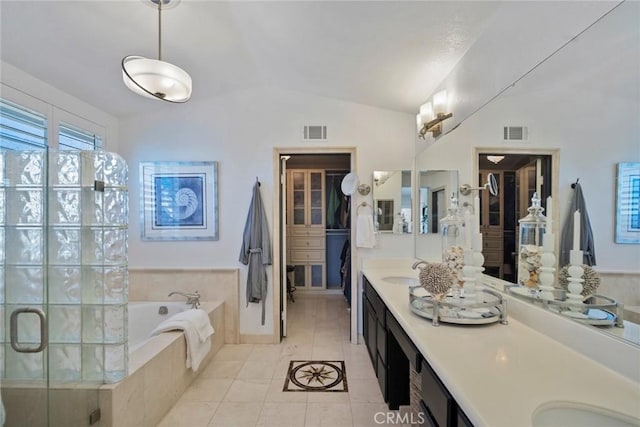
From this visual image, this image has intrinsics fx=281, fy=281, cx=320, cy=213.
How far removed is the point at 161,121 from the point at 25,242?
2.05 meters

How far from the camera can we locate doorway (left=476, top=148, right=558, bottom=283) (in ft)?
4.26

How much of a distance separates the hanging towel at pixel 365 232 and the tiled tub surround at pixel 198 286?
1414mm

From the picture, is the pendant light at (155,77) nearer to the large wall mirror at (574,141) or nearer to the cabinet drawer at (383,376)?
the large wall mirror at (574,141)

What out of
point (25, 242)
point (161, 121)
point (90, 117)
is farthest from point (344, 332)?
point (90, 117)

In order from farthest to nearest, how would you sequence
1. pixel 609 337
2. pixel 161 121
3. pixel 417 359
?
pixel 161 121 → pixel 417 359 → pixel 609 337

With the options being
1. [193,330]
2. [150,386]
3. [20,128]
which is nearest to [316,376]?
[193,330]

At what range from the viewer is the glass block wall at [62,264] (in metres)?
1.48

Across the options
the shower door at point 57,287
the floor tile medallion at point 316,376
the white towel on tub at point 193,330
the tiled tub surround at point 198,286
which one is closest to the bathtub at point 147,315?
the tiled tub surround at point 198,286

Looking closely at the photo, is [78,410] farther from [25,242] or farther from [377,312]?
[377,312]

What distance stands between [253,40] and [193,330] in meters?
2.44

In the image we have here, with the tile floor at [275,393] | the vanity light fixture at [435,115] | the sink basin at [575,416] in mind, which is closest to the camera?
the sink basin at [575,416]

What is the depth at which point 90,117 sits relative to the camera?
9.16 feet

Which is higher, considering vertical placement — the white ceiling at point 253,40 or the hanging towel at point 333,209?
Result: the white ceiling at point 253,40

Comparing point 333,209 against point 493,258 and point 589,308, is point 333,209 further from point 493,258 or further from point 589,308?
point 589,308
